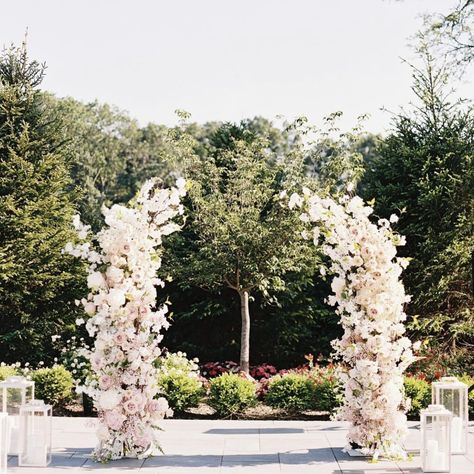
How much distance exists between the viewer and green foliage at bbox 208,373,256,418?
11.7 metres

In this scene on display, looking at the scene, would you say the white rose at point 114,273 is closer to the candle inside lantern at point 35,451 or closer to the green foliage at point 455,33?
the candle inside lantern at point 35,451

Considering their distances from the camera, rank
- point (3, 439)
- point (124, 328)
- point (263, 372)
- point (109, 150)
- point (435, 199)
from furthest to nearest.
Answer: point (109, 150) < point (435, 199) < point (263, 372) < point (124, 328) < point (3, 439)

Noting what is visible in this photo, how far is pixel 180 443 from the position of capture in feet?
30.6

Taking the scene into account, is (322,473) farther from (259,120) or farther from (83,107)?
(259,120)

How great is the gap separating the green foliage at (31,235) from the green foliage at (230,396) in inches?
166

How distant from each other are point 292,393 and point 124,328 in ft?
14.7

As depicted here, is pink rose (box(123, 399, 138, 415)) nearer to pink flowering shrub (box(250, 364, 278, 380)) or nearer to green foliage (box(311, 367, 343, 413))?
green foliage (box(311, 367, 343, 413))

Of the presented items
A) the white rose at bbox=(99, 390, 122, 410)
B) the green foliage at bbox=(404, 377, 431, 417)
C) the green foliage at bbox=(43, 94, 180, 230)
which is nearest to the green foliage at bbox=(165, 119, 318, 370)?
the green foliage at bbox=(404, 377, 431, 417)

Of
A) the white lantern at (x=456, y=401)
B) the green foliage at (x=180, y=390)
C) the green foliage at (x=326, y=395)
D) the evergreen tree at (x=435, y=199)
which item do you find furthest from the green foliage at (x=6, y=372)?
the evergreen tree at (x=435, y=199)

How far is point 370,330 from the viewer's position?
8.26 m

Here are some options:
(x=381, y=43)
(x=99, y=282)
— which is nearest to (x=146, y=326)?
(x=99, y=282)

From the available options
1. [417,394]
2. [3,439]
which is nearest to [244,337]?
[417,394]

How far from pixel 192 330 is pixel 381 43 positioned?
6928mm

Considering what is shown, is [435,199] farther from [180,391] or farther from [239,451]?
[239,451]
